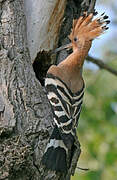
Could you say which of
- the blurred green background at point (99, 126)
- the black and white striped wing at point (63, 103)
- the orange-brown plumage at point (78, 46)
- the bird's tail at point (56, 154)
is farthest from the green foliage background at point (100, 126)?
the bird's tail at point (56, 154)

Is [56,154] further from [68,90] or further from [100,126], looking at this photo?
[100,126]

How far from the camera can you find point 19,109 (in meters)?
3.66

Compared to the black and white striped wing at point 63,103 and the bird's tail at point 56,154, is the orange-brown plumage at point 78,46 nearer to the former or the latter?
the black and white striped wing at point 63,103

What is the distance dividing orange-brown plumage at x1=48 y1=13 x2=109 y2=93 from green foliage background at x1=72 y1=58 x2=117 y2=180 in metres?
1.07

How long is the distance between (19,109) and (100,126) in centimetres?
273

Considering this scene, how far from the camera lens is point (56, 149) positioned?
370 centimetres

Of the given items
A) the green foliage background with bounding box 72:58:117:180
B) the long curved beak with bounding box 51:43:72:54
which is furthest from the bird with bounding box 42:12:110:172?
the green foliage background with bounding box 72:58:117:180

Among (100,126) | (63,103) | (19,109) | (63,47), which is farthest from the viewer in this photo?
(100,126)

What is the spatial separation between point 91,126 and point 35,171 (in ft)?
9.12

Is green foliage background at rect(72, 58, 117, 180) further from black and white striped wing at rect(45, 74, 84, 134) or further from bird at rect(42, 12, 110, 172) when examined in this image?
black and white striped wing at rect(45, 74, 84, 134)

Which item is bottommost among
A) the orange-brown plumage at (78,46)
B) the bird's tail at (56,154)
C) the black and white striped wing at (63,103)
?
the bird's tail at (56,154)

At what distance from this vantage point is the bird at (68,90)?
368 cm

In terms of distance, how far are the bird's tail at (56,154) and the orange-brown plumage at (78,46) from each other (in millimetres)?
758

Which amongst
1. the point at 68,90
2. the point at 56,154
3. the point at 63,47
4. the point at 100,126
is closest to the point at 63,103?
the point at 68,90
